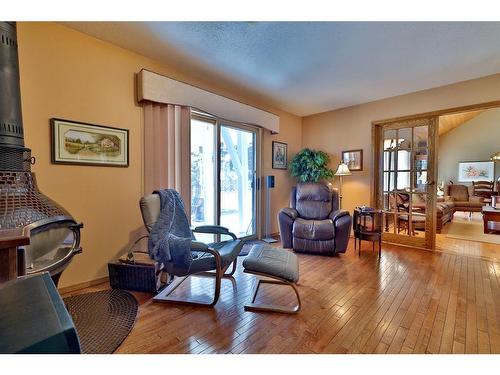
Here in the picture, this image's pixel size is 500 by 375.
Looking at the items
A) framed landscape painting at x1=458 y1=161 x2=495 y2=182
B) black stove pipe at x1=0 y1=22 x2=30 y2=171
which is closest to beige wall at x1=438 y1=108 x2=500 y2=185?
framed landscape painting at x1=458 y1=161 x2=495 y2=182

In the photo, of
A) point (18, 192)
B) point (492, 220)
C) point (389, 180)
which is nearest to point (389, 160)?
point (389, 180)

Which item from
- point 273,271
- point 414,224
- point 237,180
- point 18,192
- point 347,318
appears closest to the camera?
point 18,192

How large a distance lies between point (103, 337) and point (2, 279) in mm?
799

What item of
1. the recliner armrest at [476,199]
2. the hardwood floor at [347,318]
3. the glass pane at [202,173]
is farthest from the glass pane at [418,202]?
the recliner armrest at [476,199]

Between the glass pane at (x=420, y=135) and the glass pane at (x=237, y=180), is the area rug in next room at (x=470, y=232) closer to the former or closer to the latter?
the glass pane at (x=420, y=135)

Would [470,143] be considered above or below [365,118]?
above

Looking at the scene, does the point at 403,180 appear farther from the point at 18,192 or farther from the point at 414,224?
the point at 18,192

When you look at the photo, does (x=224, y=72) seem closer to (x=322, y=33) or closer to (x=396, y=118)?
Answer: (x=322, y=33)

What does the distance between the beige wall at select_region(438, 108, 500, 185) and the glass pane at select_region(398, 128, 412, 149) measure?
6518mm

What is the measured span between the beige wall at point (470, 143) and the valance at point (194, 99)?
27.1 ft

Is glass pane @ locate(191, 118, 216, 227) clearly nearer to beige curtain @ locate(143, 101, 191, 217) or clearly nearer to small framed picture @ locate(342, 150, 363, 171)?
beige curtain @ locate(143, 101, 191, 217)

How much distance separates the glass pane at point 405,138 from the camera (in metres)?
3.78

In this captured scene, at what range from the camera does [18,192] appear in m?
1.62

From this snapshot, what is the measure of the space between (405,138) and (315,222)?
208 cm
